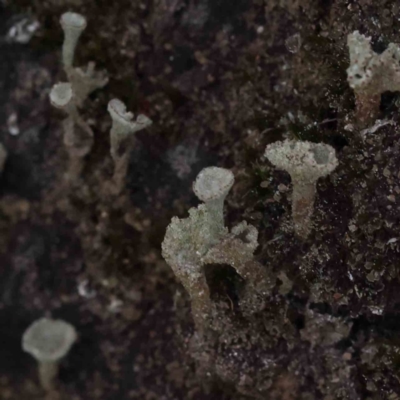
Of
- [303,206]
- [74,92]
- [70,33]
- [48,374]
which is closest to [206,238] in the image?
[303,206]

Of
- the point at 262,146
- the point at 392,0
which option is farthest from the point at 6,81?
the point at 392,0

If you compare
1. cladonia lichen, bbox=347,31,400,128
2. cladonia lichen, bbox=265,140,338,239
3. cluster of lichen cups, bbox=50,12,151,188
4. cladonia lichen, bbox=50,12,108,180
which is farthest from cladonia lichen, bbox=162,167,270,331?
cladonia lichen, bbox=50,12,108,180

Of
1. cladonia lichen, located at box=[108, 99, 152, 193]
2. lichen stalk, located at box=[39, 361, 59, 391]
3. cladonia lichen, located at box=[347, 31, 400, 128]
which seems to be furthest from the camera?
lichen stalk, located at box=[39, 361, 59, 391]

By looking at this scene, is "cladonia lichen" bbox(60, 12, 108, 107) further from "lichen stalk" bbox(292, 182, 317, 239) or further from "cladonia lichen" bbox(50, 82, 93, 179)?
"lichen stalk" bbox(292, 182, 317, 239)

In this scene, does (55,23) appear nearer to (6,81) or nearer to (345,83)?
(6,81)

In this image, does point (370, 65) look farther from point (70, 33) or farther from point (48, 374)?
point (48, 374)

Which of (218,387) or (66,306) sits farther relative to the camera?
(66,306)

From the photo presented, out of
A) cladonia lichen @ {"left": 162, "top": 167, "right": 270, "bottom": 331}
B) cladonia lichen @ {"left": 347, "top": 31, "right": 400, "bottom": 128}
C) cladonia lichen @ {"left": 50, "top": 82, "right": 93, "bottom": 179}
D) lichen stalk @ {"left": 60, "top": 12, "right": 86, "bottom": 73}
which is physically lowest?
cladonia lichen @ {"left": 50, "top": 82, "right": 93, "bottom": 179}
